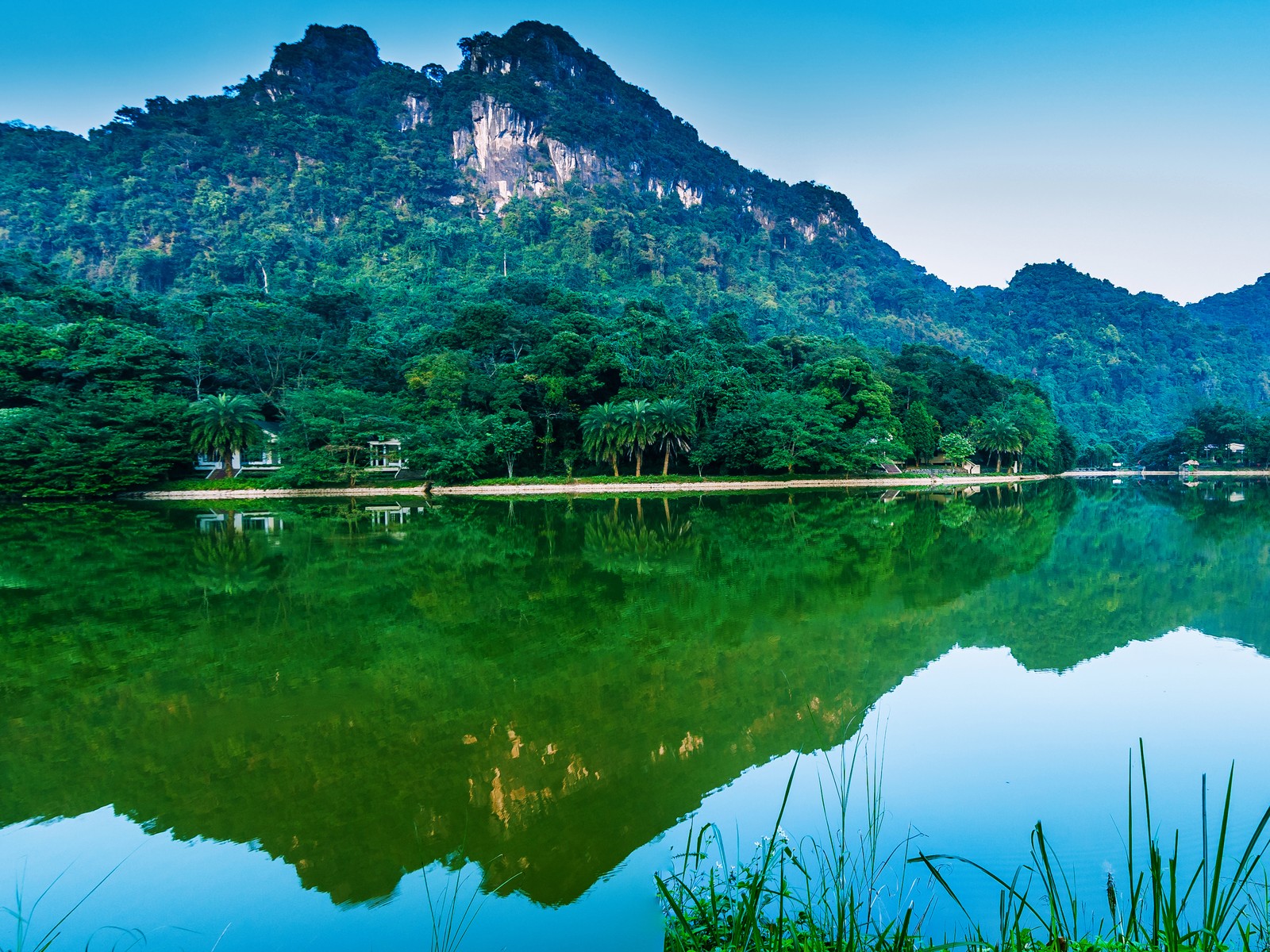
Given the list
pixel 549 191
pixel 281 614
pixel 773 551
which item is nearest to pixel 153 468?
pixel 281 614

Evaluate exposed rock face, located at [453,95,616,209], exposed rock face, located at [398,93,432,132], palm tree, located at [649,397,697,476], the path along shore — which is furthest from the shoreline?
exposed rock face, located at [398,93,432,132]

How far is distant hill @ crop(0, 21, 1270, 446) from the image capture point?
210 ft

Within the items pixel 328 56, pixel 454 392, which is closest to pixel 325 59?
pixel 328 56

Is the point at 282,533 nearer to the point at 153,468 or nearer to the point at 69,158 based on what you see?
the point at 153,468

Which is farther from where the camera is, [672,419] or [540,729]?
[672,419]

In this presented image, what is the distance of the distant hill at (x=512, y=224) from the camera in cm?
6412

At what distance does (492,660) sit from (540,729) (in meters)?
1.87

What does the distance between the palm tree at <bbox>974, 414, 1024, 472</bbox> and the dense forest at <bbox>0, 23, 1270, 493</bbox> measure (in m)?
0.30

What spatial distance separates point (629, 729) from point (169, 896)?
2.67 metres

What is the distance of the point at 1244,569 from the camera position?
11.0 meters

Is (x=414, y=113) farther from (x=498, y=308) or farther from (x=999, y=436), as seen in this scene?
(x=999, y=436)

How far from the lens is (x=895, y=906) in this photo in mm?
2889

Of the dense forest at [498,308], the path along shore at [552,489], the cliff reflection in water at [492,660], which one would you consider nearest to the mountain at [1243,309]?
the dense forest at [498,308]

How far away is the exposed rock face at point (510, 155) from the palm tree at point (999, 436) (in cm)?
6276
